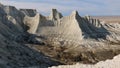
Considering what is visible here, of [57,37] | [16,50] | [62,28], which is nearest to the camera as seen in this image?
[16,50]

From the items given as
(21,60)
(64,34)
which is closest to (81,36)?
(64,34)

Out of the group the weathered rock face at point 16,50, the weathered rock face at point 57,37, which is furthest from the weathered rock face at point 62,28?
the weathered rock face at point 16,50

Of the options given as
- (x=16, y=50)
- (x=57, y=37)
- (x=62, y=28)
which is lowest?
(x=57, y=37)

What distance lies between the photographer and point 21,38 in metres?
69.0

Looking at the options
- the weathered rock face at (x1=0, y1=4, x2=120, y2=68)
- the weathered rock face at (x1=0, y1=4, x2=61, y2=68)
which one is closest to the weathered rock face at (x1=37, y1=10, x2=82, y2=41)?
the weathered rock face at (x1=0, y1=4, x2=120, y2=68)

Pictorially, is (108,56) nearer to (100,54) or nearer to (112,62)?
(100,54)

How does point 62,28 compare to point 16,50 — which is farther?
point 62,28

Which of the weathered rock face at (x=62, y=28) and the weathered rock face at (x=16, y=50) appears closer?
the weathered rock face at (x=16, y=50)

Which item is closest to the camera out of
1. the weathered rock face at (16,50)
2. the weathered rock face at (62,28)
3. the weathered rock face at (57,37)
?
the weathered rock face at (16,50)

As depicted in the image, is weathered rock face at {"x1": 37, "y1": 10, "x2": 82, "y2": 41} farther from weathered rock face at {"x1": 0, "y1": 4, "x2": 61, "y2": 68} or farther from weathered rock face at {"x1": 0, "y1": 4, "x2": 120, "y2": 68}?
weathered rock face at {"x1": 0, "y1": 4, "x2": 61, "y2": 68}

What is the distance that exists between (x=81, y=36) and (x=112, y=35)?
13.0 metres

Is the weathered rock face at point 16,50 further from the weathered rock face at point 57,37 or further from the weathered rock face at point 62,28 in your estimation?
the weathered rock face at point 62,28

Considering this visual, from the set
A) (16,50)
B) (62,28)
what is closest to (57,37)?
(62,28)

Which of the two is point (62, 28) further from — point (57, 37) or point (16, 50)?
point (16, 50)
